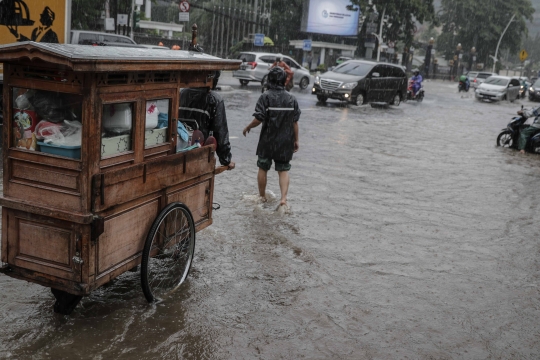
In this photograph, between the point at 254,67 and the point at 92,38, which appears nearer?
the point at 92,38

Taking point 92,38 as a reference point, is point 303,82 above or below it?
below

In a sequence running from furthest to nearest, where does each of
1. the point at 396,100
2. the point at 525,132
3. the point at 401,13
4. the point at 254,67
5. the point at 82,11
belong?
the point at 401,13 < the point at 254,67 < the point at 396,100 < the point at 82,11 < the point at 525,132

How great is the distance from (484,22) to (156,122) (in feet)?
244

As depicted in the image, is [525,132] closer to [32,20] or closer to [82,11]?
[32,20]

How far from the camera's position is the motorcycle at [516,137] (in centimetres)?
1385

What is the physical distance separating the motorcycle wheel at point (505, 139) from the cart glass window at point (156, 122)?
11815mm

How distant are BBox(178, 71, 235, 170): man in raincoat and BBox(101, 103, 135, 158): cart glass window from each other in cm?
145

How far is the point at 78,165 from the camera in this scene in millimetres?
3729

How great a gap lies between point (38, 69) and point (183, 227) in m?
1.69

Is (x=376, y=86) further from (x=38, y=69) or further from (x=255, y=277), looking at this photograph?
(x=38, y=69)

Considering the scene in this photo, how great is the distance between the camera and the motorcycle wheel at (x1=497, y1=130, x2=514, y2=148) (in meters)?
14.6

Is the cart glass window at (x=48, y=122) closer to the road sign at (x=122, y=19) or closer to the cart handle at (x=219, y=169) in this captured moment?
the cart handle at (x=219, y=169)

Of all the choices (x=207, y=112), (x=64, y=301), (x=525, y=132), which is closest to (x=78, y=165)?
(x=64, y=301)

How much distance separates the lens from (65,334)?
404 centimetres
